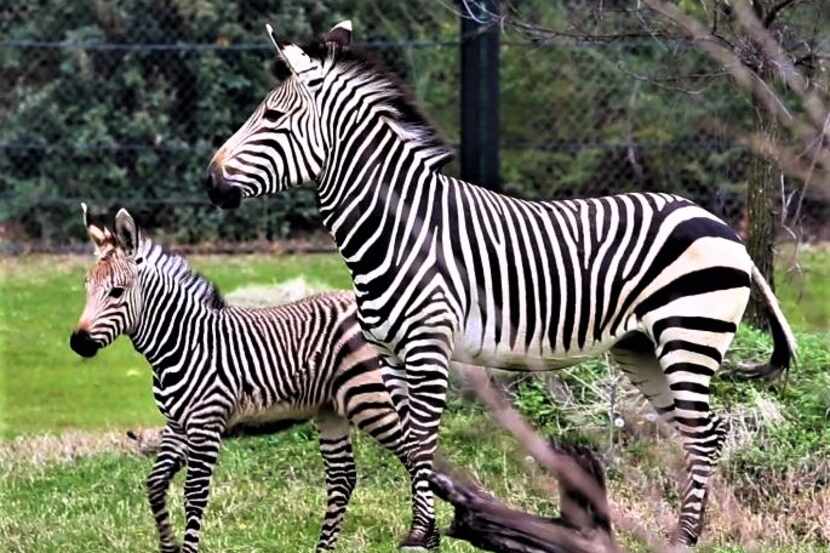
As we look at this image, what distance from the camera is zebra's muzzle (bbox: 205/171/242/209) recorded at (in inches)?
231

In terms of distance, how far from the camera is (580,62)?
14.4 m

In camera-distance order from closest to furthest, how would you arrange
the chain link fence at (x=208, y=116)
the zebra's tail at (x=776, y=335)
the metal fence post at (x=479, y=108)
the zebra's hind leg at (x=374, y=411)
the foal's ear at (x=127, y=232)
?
the foal's ear at (x=127, y=232)
the zebra's hind leg at (x=374, y=411)
the zebra's tail at (x=776, y=335)
the metal fence post at (x=479, y=108)
the chain link fence at (x=208, y=116)

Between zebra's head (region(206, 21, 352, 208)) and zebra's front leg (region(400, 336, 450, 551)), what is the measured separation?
851 mm

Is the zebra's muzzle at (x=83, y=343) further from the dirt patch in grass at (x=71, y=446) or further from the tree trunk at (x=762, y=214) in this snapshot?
the tree trunk at (x=762, y=214)

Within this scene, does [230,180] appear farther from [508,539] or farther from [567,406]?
[567,406]

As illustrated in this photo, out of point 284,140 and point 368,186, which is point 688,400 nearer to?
point 368,186

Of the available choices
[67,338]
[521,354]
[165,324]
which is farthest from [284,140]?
[67,338]

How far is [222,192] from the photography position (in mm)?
5859

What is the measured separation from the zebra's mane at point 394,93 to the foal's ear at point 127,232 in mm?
1001

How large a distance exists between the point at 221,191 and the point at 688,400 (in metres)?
2.07

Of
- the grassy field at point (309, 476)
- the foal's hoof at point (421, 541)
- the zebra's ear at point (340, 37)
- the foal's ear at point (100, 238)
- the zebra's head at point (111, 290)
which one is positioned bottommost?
the grassy field at point (309, 476)

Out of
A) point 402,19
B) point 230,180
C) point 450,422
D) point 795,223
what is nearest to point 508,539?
point 230,180

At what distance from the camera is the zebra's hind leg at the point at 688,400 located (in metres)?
6.00

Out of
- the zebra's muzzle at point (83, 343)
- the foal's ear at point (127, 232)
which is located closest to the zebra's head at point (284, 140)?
the foal's ear at point (127, 232)
